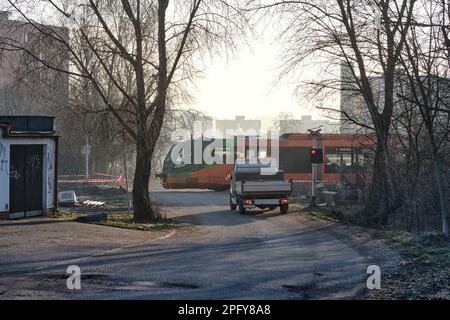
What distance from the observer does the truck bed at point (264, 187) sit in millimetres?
27703

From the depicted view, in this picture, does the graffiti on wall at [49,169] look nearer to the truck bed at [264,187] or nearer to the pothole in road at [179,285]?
the truck bed at [264,187]

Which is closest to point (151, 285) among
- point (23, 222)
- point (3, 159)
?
point (23, 222)

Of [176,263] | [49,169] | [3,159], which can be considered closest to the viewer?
[176,263]

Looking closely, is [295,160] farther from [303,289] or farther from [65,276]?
[65,276]

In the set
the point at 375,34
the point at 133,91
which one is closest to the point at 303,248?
the point at 375,34

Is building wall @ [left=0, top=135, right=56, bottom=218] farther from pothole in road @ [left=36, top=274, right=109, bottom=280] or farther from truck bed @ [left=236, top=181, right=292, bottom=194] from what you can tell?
truck bed @ [left=236, top=181, right=292, bottom=194]

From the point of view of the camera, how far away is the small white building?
58.5 feet

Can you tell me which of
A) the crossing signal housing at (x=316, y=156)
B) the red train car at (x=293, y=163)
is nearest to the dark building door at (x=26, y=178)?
the crossing signal housing at (x=316, y=156)

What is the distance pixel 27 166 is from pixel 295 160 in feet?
92.3

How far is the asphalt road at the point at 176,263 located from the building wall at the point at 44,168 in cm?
106

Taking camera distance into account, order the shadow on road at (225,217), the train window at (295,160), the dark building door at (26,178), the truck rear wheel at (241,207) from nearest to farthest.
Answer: the dark building door at (26,178) < the shadow on road at (225,217) < the truck rear wheel at (241,207) < the train window at (295,160)

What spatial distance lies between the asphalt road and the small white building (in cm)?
102

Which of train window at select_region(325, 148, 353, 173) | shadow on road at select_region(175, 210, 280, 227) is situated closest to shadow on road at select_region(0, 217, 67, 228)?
A: shadow on road at select_region(175, 210, 280, 227)

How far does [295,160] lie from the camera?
147 feet
